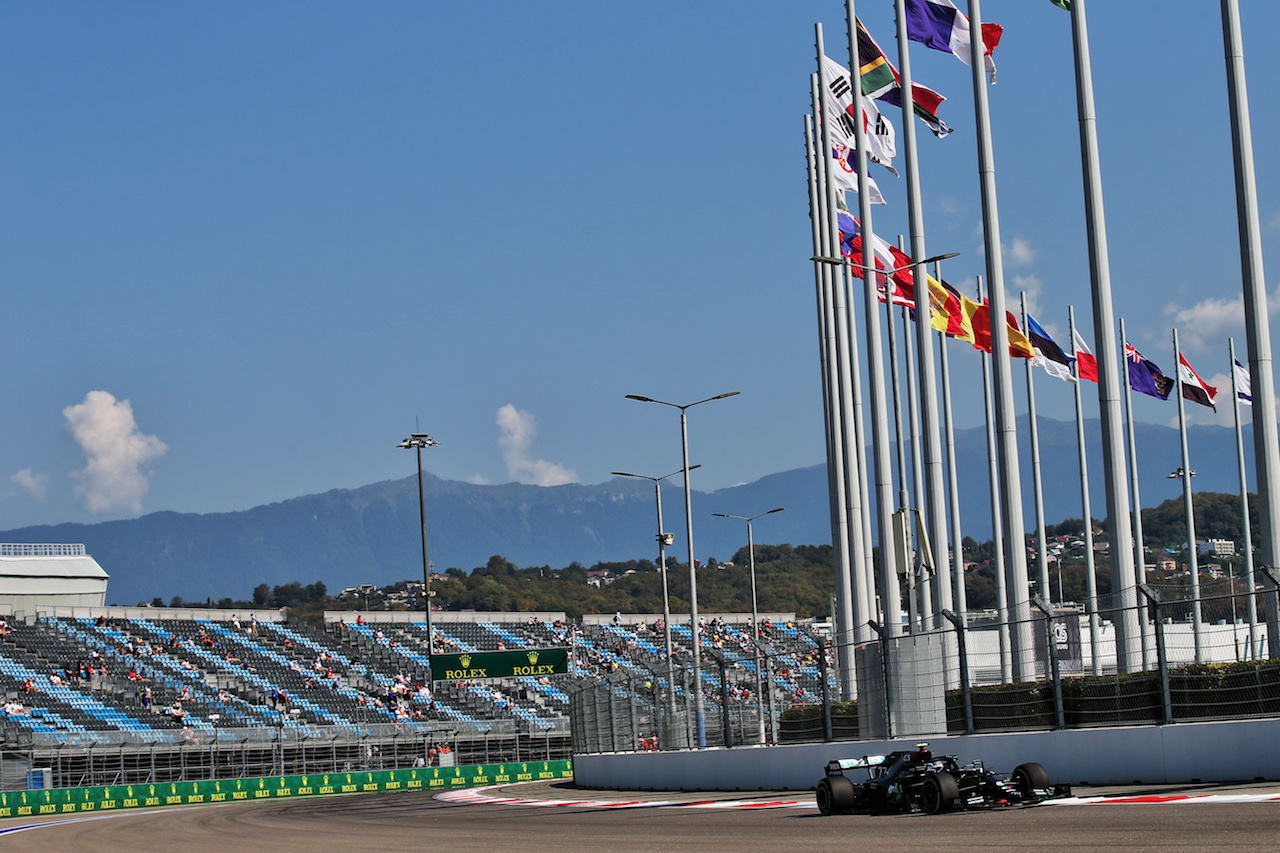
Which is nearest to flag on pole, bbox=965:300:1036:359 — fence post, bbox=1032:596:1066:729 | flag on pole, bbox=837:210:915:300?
flag on pole, bbox=837:210:915:300

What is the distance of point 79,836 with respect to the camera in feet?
88.0

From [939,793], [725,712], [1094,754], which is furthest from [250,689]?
[939,793]

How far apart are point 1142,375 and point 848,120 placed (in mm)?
17461

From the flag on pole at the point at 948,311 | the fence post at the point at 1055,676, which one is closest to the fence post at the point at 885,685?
the fence post at the point at 1055,676

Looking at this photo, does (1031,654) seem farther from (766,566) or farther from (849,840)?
(766,566)

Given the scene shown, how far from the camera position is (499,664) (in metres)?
59.3

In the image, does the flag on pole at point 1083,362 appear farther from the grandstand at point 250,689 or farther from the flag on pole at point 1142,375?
the grandstand at point 250,689

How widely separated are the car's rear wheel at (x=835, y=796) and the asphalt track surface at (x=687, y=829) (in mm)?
426

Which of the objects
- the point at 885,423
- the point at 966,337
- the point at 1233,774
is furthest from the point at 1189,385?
the point at 1233,774

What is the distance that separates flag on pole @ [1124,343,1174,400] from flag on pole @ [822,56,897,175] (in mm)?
15481

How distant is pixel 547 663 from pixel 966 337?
1118 inches

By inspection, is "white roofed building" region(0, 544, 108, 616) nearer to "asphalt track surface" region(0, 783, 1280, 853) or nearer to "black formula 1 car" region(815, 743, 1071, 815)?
"asphalt track surface" region(0, 783, 1280, 853)

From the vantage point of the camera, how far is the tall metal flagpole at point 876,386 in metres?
27.6

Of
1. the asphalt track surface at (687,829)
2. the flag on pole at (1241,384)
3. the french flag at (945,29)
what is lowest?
the asphalt track surface at (687,829)
